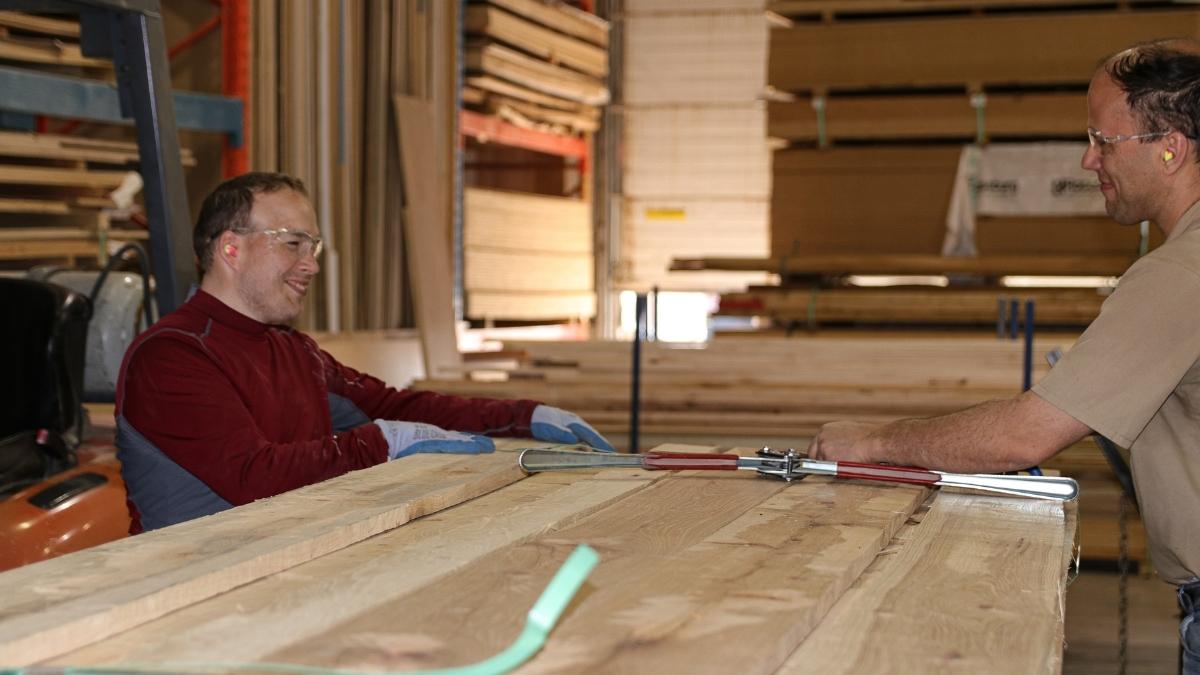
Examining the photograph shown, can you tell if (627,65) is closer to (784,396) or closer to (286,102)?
(286,102)

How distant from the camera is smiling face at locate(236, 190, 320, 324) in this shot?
3.75 metres

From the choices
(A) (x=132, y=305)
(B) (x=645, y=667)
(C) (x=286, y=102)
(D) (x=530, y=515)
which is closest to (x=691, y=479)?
(D) (x=530, y=515)

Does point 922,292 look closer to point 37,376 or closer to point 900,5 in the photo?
point 900,5

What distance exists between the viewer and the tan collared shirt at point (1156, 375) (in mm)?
2799

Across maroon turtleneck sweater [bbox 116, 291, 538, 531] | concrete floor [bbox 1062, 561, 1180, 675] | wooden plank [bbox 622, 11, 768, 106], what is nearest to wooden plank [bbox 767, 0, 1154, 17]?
concrete floor [bbox 1062, 561, 1180, 675]

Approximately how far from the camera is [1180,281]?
111 inches

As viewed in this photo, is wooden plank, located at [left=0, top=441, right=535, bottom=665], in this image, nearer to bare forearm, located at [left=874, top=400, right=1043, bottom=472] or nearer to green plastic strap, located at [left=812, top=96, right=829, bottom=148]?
bare forearm, located at [left=874, top=400, right=1043, bottom=472]

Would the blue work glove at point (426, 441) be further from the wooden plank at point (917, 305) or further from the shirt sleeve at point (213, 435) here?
the wooden plank at point (917, 305)

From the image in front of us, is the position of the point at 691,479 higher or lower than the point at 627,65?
lower

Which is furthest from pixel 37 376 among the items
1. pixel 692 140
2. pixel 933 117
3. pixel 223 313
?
pixel 692 140

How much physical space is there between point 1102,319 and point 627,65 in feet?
41.4

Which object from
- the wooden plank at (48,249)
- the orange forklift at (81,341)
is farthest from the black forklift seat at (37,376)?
the wooden plank at (48,249)

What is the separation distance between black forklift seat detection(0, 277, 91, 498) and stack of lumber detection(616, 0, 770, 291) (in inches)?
427

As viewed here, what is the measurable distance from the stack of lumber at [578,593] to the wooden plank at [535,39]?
30.4 feet
